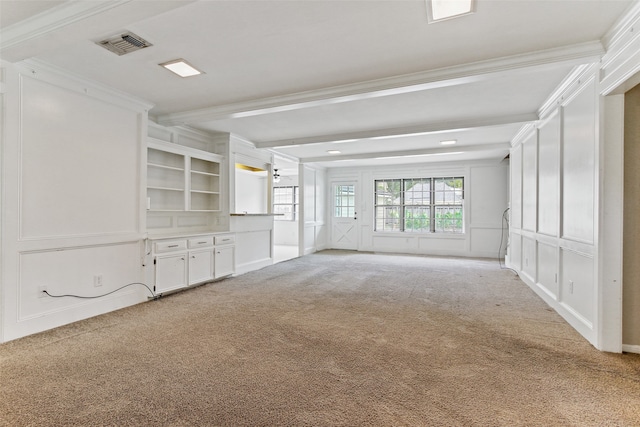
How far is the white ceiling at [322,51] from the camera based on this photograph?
7.25 feet

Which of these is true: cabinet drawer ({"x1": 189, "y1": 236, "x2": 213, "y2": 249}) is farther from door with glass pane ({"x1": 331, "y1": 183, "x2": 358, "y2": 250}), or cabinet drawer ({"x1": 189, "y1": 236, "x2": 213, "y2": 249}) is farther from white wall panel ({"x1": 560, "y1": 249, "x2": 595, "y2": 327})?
door with glass pane ({"x1": 331, "y1": 183, "x2": 358, "y2": 250})

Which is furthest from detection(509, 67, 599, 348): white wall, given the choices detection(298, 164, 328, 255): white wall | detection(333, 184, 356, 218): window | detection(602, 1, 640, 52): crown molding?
detection(333, 184, 356, 218): window

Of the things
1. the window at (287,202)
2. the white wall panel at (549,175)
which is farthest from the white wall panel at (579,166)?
the window at (287,202)

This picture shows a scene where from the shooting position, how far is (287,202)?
11.5m

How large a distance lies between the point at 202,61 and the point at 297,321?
2766mm

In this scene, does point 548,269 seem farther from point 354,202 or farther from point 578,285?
point 354,202

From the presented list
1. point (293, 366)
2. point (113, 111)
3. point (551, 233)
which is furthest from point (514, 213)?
point (113, 111)

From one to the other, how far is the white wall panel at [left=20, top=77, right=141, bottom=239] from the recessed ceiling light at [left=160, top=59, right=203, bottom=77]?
3.71 feet

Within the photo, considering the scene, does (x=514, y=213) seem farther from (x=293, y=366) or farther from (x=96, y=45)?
(x=96, y=45)

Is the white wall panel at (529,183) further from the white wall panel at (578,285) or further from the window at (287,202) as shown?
the window at (287,202)

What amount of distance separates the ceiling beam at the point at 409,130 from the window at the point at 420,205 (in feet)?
12.8

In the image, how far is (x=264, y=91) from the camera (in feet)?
12.3

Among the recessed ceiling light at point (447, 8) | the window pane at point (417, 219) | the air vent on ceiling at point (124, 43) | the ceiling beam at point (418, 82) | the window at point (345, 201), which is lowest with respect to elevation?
the window pane at point (417, 219)

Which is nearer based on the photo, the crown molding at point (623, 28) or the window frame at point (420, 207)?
the crown molding at point (623, 28)
